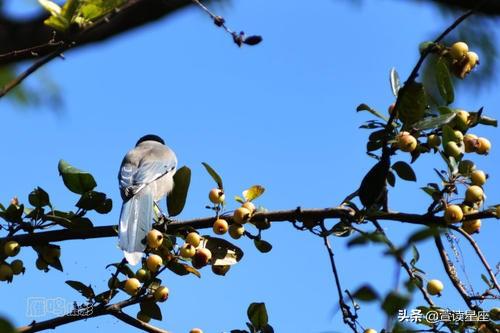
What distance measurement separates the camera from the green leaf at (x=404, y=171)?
91.1 inches

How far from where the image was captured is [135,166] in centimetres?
423

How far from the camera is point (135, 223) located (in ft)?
9.25

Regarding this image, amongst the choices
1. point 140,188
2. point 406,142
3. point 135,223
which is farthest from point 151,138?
point 406,142

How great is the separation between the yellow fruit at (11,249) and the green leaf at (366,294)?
1.48 m

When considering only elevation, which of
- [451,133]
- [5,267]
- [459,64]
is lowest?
[5,267]

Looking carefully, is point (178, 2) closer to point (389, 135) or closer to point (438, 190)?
point (389, 135)

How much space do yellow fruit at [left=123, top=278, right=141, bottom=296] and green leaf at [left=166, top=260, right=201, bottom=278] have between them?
142mm

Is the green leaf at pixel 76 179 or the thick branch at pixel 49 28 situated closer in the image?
the green leaf at pixel 76 179

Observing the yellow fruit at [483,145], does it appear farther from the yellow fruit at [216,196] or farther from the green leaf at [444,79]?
the yellow fruit at [216,196]

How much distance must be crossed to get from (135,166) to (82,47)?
0.85 m

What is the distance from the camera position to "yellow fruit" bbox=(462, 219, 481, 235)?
2.17 metres

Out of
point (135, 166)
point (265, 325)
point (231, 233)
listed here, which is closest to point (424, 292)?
point (265, 325)

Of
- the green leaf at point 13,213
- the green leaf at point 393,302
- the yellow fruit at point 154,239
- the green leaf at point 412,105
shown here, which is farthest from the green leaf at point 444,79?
the green leaf at point 393,302

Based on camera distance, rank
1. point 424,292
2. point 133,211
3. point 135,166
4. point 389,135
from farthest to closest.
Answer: point 135,166, point 133,211, point 389,135, point 424,292
